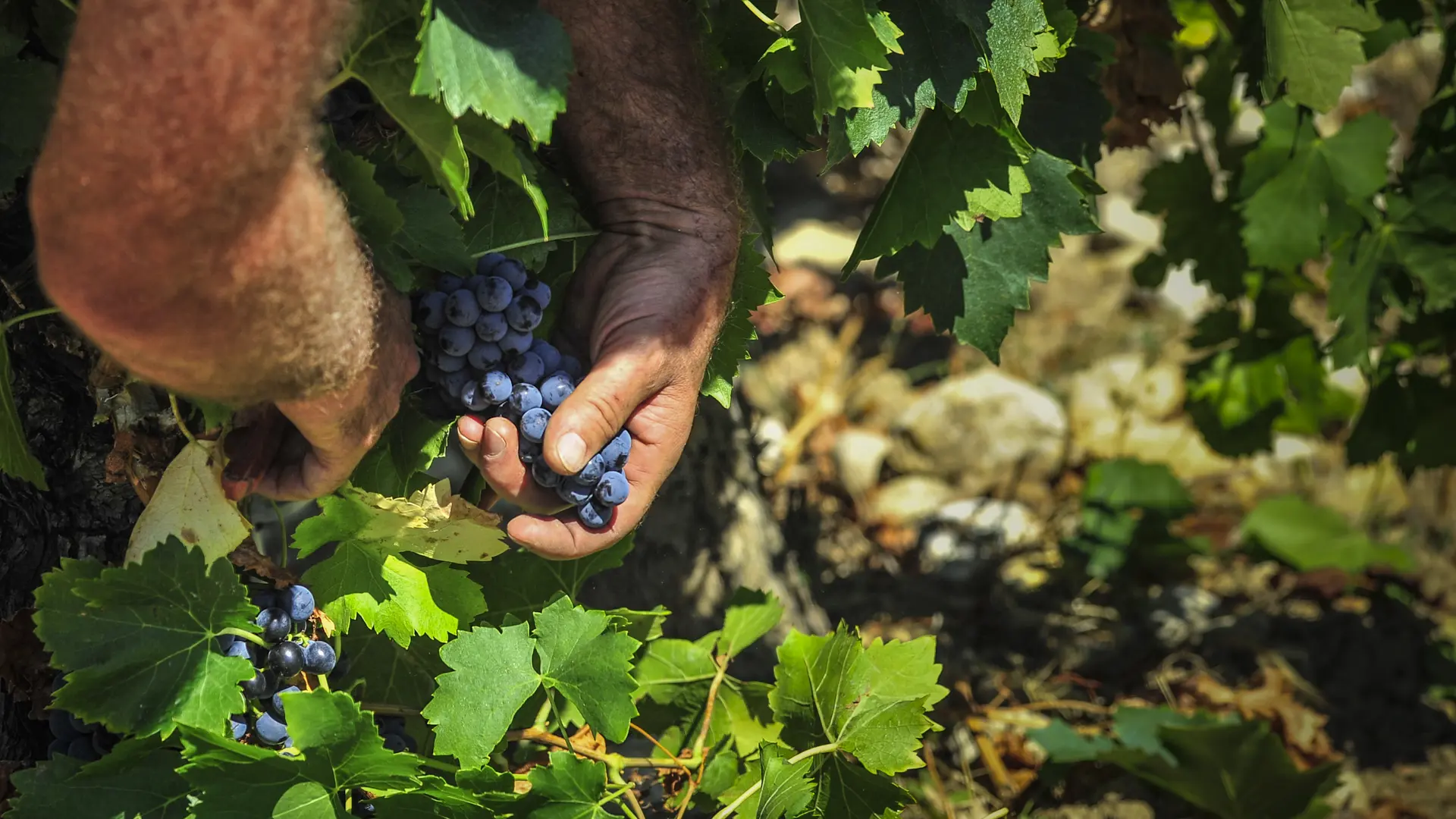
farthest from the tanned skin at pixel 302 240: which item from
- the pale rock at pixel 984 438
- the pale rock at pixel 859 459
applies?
the pale rock at pixel 984 438

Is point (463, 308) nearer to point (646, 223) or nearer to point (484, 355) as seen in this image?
point (484, 355)

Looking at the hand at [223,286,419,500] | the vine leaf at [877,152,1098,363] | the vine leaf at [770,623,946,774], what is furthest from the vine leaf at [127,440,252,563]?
the vine leaf at [877,152,1098,363]

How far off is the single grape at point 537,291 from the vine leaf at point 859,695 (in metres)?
0.62

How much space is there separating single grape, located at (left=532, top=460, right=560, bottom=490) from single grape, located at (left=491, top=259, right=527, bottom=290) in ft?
0.74

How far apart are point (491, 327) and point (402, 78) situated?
0.98 feet

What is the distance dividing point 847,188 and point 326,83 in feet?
13.9

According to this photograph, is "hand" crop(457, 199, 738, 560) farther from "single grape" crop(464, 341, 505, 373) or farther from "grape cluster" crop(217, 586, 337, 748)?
"grape cluster" crop(217, 586, 337, 748)

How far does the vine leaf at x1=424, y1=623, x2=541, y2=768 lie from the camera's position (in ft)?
4.48

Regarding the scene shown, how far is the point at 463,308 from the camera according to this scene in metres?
1.32

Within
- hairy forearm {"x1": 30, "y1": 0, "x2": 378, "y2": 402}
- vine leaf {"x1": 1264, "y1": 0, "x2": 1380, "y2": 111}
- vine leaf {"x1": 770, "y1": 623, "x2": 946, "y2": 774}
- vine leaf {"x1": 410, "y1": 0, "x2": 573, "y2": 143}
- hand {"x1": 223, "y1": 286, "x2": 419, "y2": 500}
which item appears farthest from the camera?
vine leaf {"x1": 1264, "y1": 0, "x2": 1380, "y2": 111}

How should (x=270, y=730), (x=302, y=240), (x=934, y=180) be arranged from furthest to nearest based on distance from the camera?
(x=934, y=180) < (x=270, y=730) < (x=302, y=240)

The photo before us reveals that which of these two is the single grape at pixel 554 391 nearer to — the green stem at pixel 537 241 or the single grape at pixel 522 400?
the single grape at pixel 522 400

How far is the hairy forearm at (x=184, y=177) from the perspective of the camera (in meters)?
0.94

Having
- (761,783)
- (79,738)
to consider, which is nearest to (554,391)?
(761,783)
